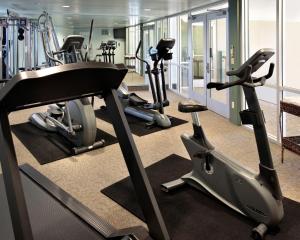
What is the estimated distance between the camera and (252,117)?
2531mm

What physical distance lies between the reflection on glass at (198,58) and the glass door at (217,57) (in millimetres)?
605

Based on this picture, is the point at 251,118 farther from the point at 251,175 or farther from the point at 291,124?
the point at 291,124

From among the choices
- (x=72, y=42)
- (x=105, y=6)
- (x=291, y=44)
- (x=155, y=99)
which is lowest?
(x=155, y=99)

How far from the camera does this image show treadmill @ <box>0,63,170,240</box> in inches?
57.1

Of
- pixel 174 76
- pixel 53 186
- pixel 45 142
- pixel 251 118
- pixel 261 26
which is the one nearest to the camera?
pixel 251 118

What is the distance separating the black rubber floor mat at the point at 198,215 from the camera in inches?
99.0

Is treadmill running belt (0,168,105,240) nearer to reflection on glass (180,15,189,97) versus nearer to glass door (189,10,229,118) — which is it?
glass door (189,10,229,118)

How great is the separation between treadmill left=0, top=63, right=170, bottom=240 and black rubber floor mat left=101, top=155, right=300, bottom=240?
0.55 meters

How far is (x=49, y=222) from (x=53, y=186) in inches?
28.1

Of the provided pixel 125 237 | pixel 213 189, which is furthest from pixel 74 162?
pixel 125 237

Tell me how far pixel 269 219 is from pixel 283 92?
2.70 m

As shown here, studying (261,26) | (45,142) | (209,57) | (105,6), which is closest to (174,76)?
(209,57)

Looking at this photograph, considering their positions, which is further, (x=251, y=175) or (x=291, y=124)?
(x=291, y=124)

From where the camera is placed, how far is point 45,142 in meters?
5.11
